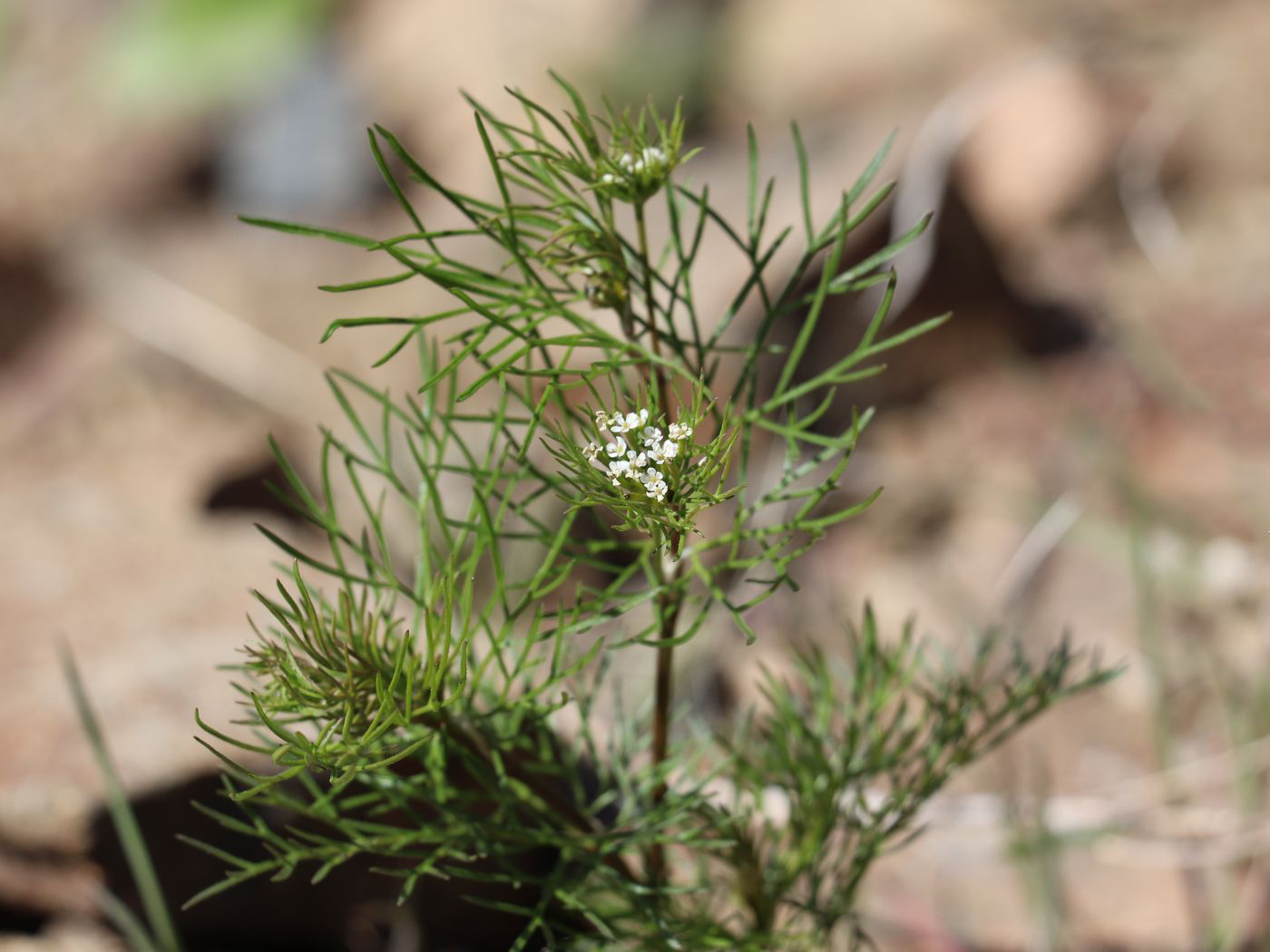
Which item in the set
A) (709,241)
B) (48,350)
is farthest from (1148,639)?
(48,350)

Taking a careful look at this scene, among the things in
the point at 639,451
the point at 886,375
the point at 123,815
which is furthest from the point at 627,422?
the point at 886,375

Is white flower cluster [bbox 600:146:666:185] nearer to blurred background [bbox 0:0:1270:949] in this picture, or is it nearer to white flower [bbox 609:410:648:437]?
blurred background [bbox 0:0:1270:949]

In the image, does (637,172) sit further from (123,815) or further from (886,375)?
(886,375)

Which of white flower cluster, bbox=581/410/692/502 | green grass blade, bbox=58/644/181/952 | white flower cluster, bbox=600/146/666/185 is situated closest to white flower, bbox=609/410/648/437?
white flower cluster, bbox=581/410/692/502

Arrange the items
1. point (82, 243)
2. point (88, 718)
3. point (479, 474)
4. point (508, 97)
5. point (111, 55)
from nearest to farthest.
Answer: point (479, 474) → point (88, 718) → point (82, 243) → point (508, 97) → point (111, 55)

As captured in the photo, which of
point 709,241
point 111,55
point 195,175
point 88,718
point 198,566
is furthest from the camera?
point 111,55

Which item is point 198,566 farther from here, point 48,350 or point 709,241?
point 48,350

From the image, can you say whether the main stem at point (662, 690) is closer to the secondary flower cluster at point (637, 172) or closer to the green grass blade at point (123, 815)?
the secondary flower cluster at point (637, 172)
